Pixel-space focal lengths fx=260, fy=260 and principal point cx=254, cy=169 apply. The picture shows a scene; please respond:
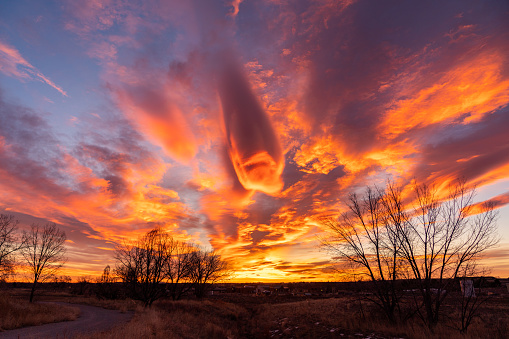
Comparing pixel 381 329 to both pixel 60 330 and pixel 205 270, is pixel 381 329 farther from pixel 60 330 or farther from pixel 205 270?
pixel 205 270

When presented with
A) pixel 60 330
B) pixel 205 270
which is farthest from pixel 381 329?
pixel 205 270

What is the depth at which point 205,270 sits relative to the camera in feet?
219

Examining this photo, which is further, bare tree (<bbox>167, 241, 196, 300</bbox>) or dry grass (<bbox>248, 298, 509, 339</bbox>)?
bare tree (<bbox>167, 241, 196, 300</bbox>)

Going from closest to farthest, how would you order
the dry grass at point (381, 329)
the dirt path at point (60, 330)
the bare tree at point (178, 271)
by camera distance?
the dirt path at point (60, 330) < the dry grass at point (381, 329) < the bare tree at point (178, 271)

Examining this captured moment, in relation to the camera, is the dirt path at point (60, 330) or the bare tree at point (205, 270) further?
the bare tree at point (205, 270)

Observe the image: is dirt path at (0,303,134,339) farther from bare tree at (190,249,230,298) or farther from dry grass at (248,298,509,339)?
bare tree at (190,249,230,298)

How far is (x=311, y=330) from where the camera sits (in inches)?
906

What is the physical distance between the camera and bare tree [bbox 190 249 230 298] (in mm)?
61263

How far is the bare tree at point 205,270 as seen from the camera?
61.3 m

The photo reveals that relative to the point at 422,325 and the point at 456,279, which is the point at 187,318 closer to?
the point at 422,325

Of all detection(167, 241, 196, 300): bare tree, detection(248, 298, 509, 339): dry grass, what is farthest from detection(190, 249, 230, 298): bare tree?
detection(248, 298, 509, 339): dry grass

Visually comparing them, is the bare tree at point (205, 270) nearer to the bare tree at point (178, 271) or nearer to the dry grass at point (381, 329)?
the bare tree at point (178, 271)

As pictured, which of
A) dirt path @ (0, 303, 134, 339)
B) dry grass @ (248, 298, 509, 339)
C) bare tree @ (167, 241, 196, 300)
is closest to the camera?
dirt path @ (0, 303, 134, 339)

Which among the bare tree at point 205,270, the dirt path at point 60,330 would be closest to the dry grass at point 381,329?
the dirt path at point 60,330
